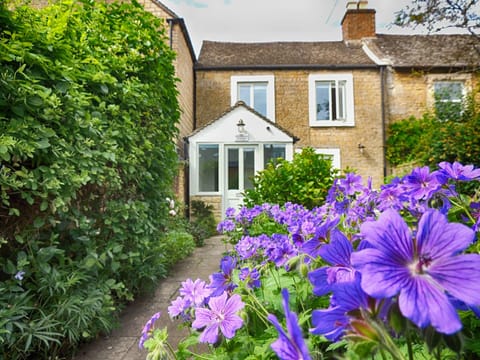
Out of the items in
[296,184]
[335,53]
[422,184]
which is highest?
[335,53]

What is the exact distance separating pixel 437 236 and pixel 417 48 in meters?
14.2

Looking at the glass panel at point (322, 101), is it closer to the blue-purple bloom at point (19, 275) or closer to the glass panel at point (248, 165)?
the glass panel at point (248, 165)

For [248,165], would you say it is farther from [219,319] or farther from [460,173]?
[219,319]

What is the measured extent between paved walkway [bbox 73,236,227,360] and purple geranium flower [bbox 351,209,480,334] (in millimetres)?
1995

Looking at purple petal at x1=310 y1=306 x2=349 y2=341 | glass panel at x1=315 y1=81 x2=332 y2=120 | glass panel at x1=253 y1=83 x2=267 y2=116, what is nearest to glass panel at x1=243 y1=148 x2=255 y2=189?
glass panel at x1=253 y1=83 x2=267 y2=116

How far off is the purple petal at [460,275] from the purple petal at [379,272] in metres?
0.04

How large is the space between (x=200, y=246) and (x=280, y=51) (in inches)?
348

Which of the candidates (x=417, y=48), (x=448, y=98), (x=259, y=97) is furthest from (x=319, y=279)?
(x=417, y=48)

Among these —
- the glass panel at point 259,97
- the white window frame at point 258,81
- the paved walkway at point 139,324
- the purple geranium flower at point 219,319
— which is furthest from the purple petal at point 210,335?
the glass panel at point 259,97

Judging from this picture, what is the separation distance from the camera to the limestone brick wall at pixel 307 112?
1073 centimetres

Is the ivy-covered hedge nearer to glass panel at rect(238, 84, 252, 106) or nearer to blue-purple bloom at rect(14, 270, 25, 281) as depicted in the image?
blue-purple bloom at rect(14, 270, 25, 281)

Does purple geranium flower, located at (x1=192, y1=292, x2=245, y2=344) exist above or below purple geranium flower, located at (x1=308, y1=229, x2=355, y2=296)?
below

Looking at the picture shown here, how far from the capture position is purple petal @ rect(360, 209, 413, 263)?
0.39 metres

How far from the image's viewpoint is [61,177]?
1.83 m
